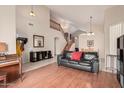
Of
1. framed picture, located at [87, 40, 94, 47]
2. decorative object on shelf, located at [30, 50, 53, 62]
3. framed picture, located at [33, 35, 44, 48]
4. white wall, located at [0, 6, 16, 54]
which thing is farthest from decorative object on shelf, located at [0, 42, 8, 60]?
framed picture, located at [87, 40, 94, 47]

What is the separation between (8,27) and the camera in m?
3.97

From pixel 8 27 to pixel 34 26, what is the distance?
7.29ft

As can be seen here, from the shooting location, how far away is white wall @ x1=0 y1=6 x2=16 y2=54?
3783 millimetres

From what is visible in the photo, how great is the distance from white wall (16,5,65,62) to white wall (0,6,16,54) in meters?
0.93

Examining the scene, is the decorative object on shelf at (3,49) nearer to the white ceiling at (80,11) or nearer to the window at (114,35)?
the white ceiling at (80,11)

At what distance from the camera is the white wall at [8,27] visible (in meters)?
3.78

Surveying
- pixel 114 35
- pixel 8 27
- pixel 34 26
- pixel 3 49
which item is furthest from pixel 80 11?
pixel 3 49

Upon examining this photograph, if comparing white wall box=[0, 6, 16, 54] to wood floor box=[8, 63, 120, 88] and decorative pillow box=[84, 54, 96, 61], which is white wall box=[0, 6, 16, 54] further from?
decorative pillow box=[84, 54, 96, 61]

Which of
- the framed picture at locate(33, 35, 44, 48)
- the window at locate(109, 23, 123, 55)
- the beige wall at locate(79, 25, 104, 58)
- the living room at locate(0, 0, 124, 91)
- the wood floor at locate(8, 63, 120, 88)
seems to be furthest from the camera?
the beige wall at locate(79, 25, 104, 58)

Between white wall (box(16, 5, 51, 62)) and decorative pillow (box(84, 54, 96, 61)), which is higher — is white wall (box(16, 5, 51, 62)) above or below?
above

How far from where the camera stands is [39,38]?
6.53 m

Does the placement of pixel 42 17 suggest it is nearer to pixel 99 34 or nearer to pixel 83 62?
pixel 83 62

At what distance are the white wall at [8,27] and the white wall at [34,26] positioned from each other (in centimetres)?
93

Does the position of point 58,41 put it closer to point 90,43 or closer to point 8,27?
point 90,43
